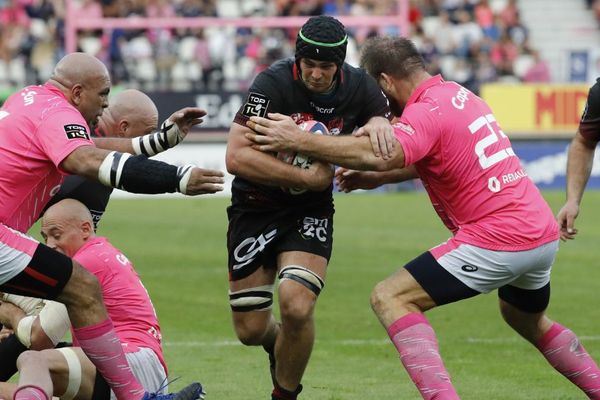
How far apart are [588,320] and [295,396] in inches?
188

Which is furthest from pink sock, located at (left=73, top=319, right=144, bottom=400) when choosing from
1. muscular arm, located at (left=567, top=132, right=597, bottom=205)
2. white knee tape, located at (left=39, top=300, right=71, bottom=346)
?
muscular arm, located at (left=567, top=132, right=597, bottom=205)

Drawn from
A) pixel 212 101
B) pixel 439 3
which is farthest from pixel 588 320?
pixel 439 3

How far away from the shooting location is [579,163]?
8805 millimetres

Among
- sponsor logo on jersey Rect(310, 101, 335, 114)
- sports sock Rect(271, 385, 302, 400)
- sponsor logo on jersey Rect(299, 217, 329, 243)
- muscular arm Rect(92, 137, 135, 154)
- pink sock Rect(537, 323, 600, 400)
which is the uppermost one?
sponsor logo on jersey Rect(310, 101, 335, 114)

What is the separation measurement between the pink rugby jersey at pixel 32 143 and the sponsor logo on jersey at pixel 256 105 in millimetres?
1328

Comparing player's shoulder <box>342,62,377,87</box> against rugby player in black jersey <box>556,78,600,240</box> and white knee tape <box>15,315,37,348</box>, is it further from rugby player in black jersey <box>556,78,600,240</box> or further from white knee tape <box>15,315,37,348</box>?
white knee tape <box>15,315,37,348</box>

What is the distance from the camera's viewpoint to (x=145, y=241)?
62.6 feet

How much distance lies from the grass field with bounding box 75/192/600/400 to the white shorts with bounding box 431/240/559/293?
1688 millimetres

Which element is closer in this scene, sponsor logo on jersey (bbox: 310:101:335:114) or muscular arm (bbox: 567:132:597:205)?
sponsor logo on jersey (bbox: 310:101:335:114)

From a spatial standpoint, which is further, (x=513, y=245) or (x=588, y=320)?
(x=588, y=320)

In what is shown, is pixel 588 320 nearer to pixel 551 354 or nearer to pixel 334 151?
pixel 551 354

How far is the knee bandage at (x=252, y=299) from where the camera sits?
8938 mm

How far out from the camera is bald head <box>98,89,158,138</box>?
9398 millimetres

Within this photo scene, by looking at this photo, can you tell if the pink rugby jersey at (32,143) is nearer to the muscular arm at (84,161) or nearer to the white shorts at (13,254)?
the muscular arm at (84,161)
